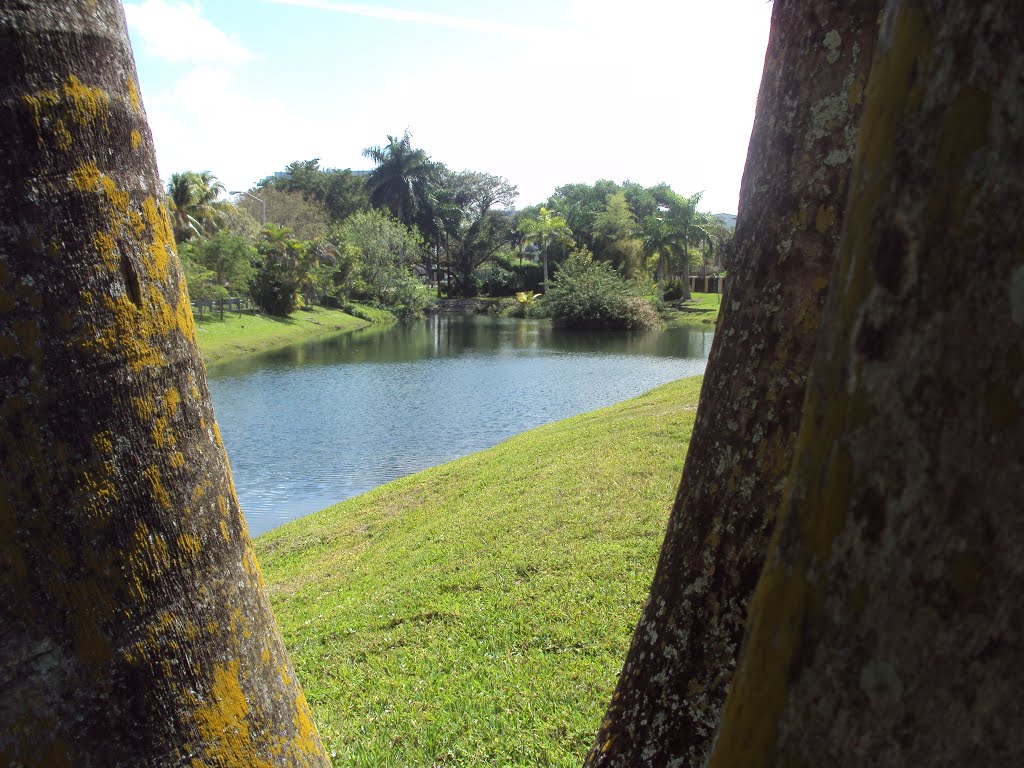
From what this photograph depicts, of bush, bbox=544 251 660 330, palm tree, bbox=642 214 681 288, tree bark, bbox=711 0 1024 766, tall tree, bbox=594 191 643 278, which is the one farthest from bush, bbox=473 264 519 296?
tree bark, bbox=711 0 1024 766

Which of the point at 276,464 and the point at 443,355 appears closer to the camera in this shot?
the point at 276,464

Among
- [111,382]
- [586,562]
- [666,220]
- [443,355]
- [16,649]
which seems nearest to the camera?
[16,649]

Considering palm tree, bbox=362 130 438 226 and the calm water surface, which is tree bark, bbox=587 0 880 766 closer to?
the calm water surface

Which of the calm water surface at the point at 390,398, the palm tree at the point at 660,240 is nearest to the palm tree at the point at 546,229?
the palm tree at the point at 660,240

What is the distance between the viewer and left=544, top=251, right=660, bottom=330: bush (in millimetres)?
47125

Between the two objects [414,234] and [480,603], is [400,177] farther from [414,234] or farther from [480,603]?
[480,603]

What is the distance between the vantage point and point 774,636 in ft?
3.39

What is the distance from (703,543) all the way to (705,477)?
0.55ft

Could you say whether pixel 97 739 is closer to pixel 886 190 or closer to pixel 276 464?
pixel 886 190

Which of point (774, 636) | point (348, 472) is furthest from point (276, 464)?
point (774, 636)

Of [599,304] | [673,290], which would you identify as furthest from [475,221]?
[599,304]

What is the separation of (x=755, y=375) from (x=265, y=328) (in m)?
39.6

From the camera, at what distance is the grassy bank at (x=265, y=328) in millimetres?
32781

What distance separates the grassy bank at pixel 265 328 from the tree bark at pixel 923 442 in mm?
28049
